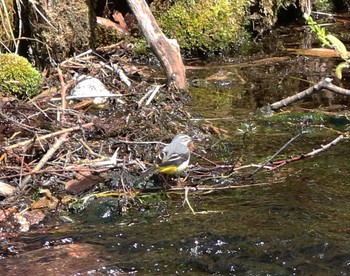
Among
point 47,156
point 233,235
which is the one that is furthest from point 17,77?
point 233,235

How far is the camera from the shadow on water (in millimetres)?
3555

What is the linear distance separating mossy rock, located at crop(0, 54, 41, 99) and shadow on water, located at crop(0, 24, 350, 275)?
6.94ft

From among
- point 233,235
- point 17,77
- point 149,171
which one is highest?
point 17,77

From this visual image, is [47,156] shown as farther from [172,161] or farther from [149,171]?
[172,161]

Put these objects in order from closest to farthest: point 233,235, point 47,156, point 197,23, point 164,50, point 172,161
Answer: point 233,235, point 172,161, point 47,156, point 164,50, point 197,23

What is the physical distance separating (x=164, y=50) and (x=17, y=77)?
158 centimetres

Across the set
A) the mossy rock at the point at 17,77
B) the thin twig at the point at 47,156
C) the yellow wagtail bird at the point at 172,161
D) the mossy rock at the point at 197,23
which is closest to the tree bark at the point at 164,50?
the mossy rock at the point at 17,77

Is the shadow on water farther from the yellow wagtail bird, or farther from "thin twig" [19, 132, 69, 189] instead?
"thin twig" [19, 132, 69, 189]

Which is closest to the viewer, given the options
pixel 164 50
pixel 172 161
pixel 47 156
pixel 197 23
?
pixel 172 161

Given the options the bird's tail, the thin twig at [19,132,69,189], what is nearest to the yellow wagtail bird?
the bird's tail

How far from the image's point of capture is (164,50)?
279 inches

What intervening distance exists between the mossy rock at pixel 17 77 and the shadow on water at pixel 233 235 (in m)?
2.12

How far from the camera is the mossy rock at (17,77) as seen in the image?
6488 mm

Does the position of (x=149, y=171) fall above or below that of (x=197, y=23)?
below
